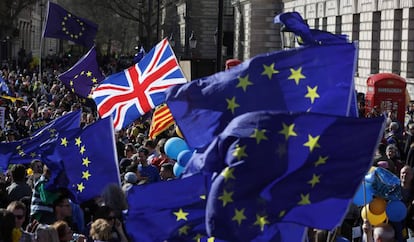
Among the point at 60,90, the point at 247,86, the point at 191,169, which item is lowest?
the point at 60,90

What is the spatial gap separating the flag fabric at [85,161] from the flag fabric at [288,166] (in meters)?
3.51

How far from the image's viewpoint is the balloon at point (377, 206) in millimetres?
9945

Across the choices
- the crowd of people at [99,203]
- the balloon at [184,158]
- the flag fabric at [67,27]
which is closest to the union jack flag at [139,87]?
the crowd of people at [99,203]

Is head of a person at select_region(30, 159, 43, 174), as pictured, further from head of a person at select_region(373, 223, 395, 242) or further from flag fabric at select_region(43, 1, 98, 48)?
flag fabric at select_region(43, 1, 98, 48)

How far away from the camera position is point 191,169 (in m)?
7.66

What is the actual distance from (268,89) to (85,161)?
3.50 m

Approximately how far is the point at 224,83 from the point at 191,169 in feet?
2.31

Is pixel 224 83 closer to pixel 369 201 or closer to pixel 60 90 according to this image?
pixel 369 201

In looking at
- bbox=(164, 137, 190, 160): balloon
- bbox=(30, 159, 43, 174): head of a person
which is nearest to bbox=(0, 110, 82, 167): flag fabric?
bbox=(30, 159, 43, 174): head of a person

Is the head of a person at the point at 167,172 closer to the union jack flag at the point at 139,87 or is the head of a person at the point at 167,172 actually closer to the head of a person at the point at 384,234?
the union jack flag at the point at 139,87

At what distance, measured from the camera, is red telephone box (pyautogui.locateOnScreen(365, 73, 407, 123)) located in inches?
1013

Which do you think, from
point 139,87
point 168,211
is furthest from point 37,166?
point 168,211

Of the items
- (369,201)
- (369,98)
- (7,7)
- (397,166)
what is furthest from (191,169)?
(7,7)

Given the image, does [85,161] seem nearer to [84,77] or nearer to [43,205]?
[43,205]
